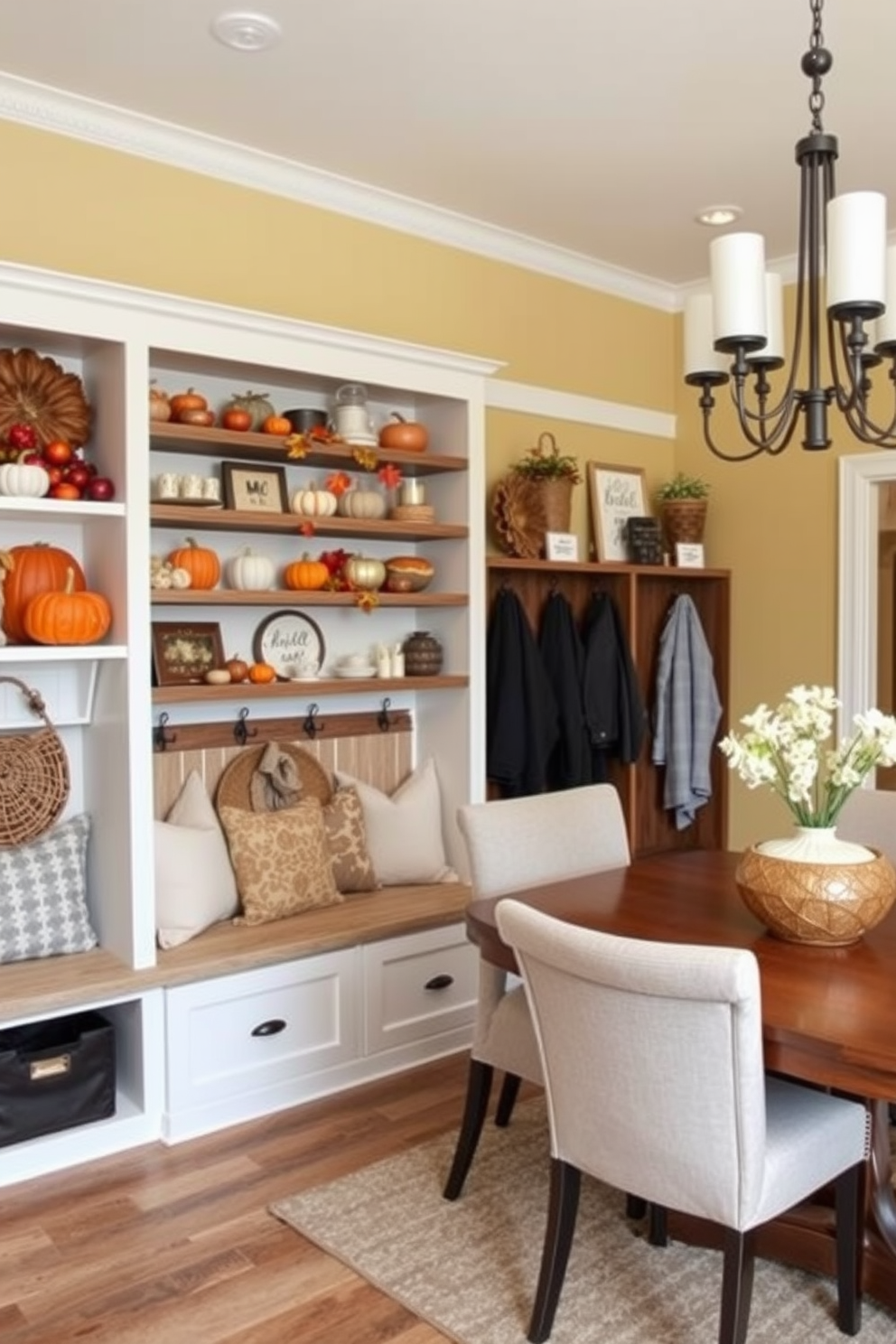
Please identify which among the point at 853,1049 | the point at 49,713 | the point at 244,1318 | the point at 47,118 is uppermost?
the point at 47,118

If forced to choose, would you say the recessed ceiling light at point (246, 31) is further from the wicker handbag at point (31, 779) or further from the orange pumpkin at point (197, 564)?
the wicker handbag at point (31, 779)

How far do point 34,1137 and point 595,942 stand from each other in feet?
5.97

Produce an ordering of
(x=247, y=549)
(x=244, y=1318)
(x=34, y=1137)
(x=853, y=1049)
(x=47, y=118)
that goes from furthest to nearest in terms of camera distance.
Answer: (x=247, y=549)
(x=47, y=118)
(x=34, y=1137)
(x=244, y=1318)
(x=853, y=1049)

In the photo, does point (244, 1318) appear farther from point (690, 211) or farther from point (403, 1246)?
point (690, 211)

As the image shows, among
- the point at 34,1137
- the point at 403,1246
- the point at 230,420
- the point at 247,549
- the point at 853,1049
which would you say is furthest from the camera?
the point at 247,549

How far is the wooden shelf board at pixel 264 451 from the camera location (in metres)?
3.21

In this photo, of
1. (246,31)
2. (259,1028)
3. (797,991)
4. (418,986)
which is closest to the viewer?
(797,991)

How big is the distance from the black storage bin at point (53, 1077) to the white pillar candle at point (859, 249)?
8.28ft

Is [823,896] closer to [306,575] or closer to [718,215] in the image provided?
[306,575]

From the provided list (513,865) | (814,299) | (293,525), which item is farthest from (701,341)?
(293,525)

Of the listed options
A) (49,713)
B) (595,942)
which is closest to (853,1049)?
(595,942)

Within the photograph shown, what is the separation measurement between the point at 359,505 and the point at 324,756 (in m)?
0.87

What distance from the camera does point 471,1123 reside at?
104 inches

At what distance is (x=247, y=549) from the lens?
Result: 3.58 meters
